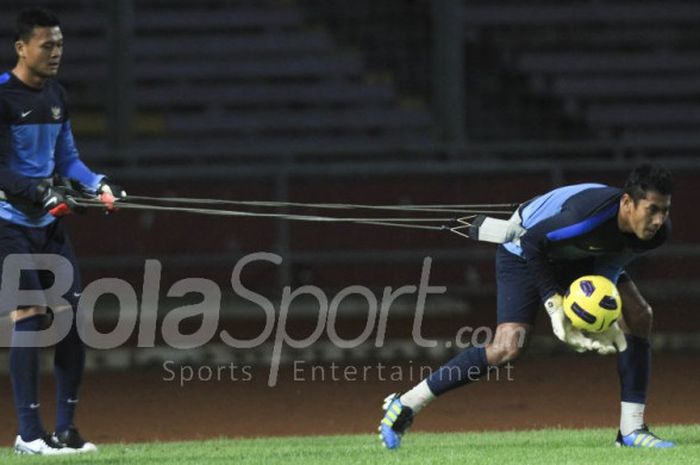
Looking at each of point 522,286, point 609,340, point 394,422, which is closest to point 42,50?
point 394,422

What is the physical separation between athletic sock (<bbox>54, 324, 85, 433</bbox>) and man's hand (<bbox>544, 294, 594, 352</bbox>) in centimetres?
252

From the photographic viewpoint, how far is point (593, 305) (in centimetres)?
784

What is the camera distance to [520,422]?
1062 centimetres

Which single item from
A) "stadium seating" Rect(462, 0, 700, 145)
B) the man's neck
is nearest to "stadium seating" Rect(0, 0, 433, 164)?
"stadium seating" Rect(462, 0, 700, 145)

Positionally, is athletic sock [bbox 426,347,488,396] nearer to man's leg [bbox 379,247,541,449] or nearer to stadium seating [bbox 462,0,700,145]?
man's leg [bbox 379,247,541,449]

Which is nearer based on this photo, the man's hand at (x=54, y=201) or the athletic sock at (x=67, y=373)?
the man's hand at (x=54, y=201)

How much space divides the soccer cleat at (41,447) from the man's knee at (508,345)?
89.8 inches

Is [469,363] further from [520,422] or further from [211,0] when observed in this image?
[211,0]

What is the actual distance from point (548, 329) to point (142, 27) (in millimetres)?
6663

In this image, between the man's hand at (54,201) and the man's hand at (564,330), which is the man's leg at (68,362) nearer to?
the man's hand at (54,201)

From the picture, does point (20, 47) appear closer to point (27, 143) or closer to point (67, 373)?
point (27, 143)

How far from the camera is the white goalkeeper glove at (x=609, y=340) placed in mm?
8008

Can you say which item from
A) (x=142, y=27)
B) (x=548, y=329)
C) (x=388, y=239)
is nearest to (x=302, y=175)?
(x=388, y=239)

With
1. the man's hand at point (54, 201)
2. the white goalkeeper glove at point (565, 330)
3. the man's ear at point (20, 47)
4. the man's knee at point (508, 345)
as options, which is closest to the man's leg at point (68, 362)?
the man's hand at point (54, 201)
